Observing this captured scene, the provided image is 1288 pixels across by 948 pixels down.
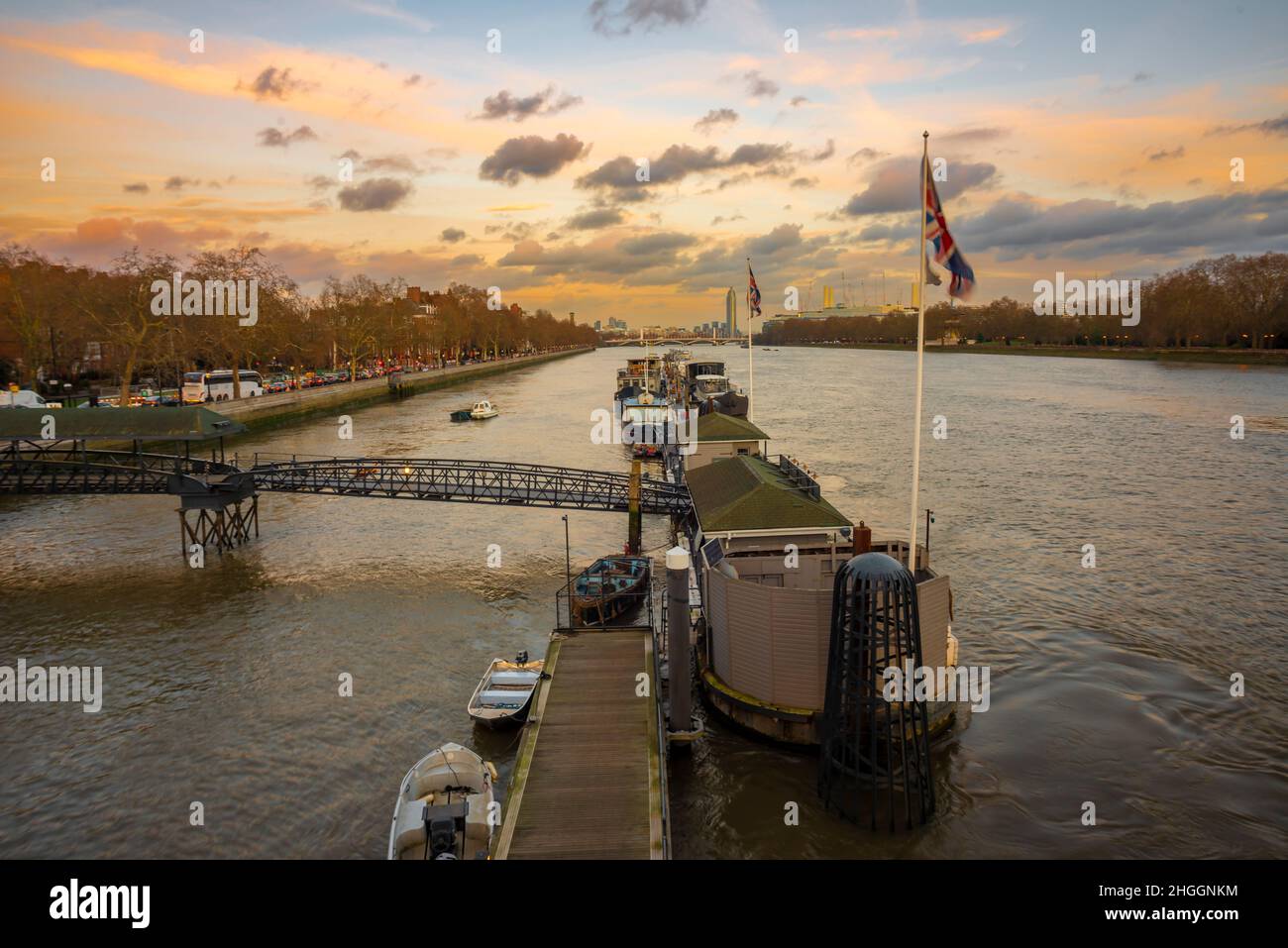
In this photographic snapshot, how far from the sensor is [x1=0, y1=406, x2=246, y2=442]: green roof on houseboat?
37.6 metres

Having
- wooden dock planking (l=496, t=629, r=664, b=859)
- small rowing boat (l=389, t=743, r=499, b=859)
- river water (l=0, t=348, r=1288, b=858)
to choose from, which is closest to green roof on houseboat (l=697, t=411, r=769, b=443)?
river water (l=0, t=348, r=1288, b=858)

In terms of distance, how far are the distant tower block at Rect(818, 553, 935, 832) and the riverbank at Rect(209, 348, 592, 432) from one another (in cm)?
6540

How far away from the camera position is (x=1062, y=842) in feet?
54.0

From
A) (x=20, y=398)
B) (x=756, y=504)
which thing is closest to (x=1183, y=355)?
(x=756, y=504)

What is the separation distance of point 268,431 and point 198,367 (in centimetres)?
4935

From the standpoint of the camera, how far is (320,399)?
320ft

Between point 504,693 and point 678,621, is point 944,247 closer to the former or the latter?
point 678,621

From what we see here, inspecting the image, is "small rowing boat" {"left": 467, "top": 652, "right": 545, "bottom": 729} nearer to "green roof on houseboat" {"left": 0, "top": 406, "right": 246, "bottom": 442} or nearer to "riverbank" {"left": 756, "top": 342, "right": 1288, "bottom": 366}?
"green roof on houseboat" {"left": 0, "top": 406, "right": 246, "bottom": 442}

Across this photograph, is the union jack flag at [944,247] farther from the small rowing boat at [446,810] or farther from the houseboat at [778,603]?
the small rowing boat at [446,810]

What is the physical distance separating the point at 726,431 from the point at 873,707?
25.7 m

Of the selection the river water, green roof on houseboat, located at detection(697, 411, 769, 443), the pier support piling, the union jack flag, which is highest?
the union jack flag

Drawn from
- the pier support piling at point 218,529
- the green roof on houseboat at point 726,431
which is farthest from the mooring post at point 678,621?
the pier support piling at point 218,529
